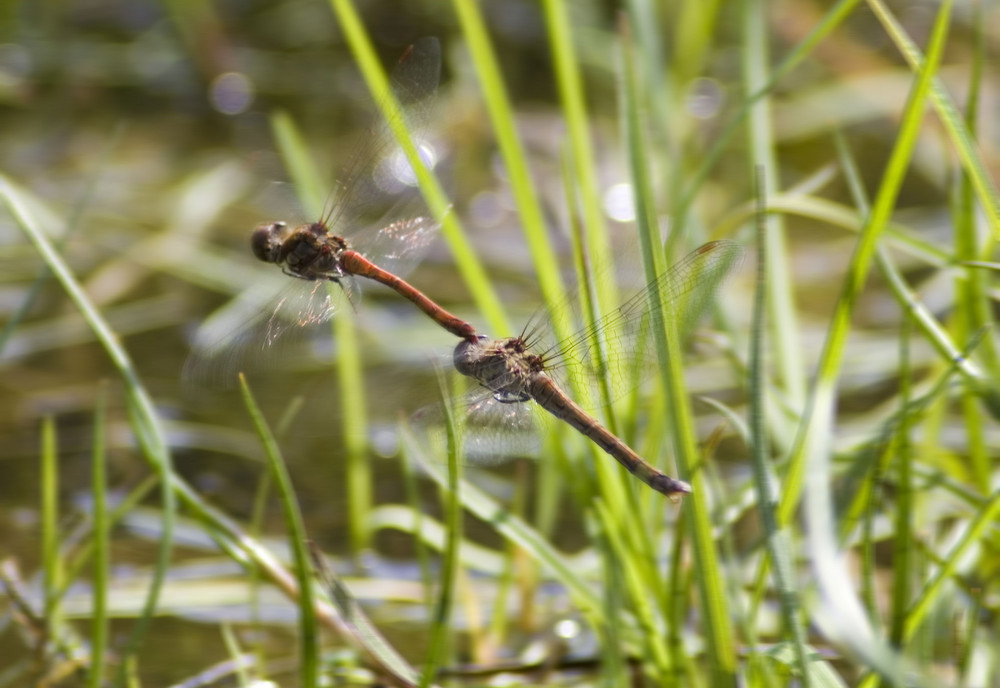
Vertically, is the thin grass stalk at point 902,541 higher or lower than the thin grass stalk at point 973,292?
lower

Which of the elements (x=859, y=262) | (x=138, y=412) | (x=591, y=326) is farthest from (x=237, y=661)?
(x=859, y=262)

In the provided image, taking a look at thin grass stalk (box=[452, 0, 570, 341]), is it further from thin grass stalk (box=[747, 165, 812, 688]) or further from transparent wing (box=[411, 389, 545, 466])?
thin grass stalk (box=[747, 165, 812, 688])

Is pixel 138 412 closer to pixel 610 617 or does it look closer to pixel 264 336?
pixel 264 336

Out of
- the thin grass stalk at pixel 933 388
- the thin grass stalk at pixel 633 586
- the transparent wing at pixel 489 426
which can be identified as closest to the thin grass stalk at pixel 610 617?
the thin grass stalk at pixel 633 586

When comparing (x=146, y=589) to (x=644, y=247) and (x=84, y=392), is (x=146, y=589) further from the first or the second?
(x=644, y=247)

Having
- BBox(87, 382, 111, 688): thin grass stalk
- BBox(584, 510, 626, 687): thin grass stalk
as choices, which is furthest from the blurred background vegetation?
BBox(87, 382, 111, 688): thin grass stalk

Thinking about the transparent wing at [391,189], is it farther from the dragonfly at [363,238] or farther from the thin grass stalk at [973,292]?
the thin grass stalk at [973,292]

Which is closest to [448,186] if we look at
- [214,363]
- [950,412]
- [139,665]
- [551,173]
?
[214,363]
